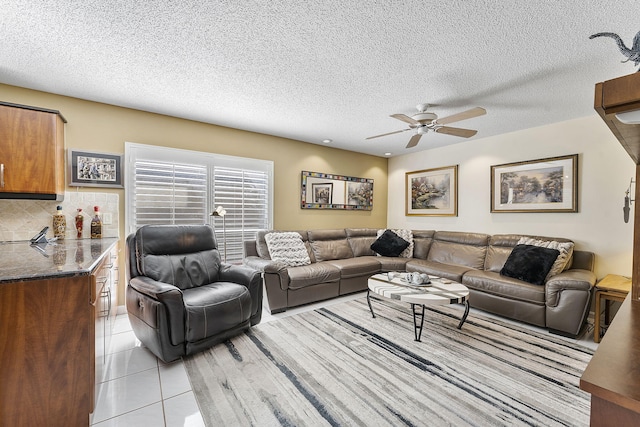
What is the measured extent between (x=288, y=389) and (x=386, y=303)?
80.5 inches

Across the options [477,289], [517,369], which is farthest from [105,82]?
[477,289]

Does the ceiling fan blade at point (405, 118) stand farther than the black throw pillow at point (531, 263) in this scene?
No

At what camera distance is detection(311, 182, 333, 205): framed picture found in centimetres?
490

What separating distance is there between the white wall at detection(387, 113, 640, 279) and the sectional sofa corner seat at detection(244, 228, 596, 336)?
0.75ft

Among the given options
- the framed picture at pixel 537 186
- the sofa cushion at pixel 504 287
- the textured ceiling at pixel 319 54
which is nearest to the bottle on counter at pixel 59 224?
the textured ceiling at pixel 319 54

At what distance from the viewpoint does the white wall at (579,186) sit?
320 centimetres

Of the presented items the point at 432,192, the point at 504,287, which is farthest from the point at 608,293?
the point at 432,192

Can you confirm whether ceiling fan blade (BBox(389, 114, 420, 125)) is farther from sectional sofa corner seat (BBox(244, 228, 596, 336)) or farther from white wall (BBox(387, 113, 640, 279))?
sectional sofa corner seat (BBox(244, 228, 596, 336))

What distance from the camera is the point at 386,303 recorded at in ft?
12.0

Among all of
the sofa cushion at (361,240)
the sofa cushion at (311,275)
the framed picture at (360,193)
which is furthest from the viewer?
the framed picture at (360,193)

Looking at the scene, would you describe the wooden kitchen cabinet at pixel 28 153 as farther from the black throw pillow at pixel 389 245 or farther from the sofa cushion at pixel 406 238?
the sofa cushion at pixel 406 238

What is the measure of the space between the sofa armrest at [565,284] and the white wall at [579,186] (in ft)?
2.07

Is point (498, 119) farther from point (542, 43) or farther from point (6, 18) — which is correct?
point (6, 18)

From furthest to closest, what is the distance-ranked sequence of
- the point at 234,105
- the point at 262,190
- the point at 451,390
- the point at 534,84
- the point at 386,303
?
the point at 262,190, the point at 386,303, the point at 234,105, the point at 534,84, the point at 451,390
